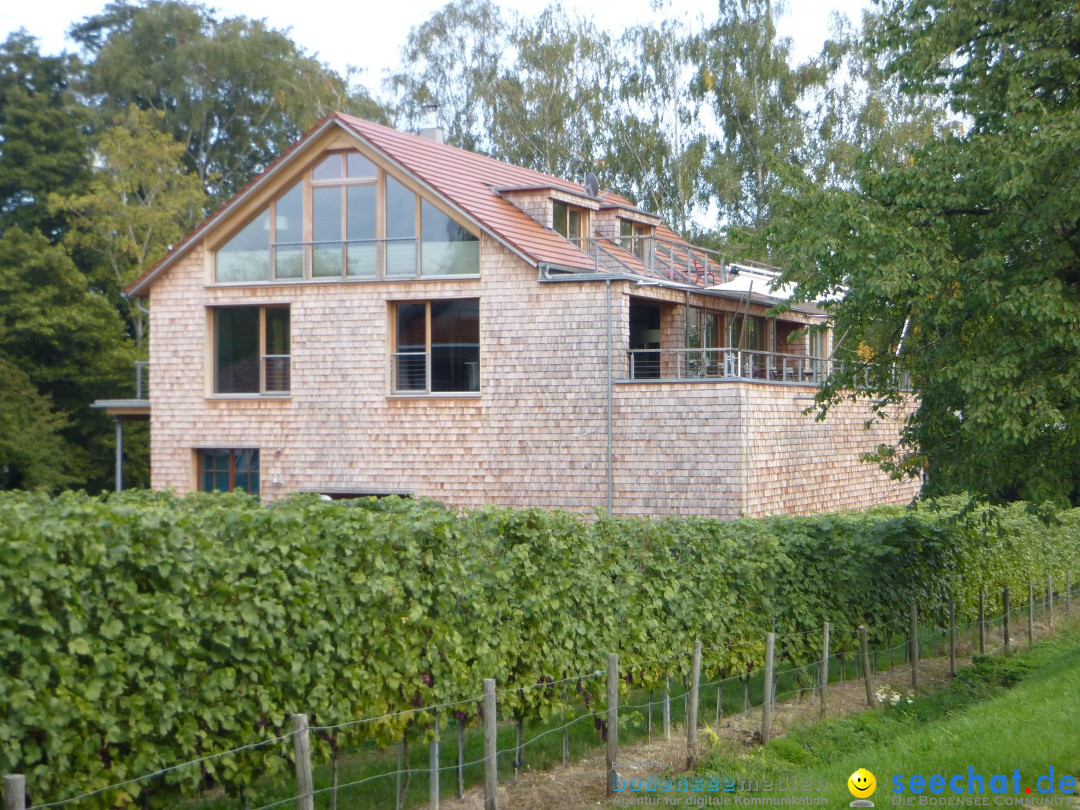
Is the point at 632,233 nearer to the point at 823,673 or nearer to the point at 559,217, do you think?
the point at 559,217

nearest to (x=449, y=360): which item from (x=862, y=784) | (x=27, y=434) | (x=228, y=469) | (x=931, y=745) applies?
(x=228, y=469)

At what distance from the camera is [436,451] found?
26.0 metres

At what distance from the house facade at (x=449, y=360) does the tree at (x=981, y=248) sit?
355 inches

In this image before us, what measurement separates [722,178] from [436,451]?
833 inches

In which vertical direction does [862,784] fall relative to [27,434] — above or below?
below

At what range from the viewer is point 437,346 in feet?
86.5

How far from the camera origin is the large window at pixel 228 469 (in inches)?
1083

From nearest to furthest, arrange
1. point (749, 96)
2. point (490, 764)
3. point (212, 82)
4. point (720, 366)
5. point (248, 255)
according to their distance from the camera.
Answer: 1. point (490, 764)
2. point (248, 255)
3. point (720, 366)
4. point (749, 96)
5. point (212, 82)

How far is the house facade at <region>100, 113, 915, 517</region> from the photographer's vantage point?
24547 millimetres

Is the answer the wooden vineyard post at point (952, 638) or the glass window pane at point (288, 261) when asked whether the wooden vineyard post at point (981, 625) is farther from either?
the glass window pane at point (288, 261)

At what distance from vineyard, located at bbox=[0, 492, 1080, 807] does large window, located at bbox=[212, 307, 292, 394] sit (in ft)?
53.3

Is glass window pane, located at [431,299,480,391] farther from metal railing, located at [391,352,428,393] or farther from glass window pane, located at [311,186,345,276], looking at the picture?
glass window pane, located at [311,186,345,276]

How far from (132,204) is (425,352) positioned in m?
23.8

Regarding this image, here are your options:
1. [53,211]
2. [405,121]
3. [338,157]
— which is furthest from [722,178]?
[53,211]
